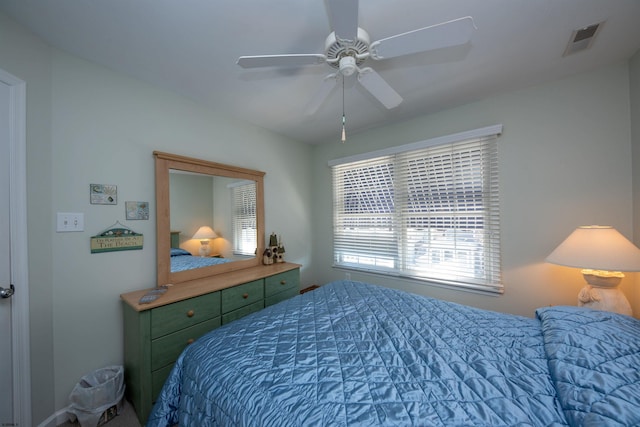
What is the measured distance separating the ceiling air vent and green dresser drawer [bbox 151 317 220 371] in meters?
3.31

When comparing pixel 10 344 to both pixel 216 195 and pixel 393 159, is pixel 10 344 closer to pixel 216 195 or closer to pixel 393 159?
pixel 216 195

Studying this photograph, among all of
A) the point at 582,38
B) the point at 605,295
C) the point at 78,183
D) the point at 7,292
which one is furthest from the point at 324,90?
the point at 605,295

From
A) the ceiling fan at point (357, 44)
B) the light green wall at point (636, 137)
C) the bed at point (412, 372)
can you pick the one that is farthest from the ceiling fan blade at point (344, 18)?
the light green wall at point (636, 137)

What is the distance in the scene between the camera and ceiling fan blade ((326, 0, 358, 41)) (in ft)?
2.98

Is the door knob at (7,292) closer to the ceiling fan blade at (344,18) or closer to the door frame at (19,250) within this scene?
the door frame at (19,250)

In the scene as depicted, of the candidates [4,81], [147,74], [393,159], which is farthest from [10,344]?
[393,159]

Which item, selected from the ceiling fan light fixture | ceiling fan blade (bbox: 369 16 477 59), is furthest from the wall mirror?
ceiling fan blade (bbox: 369 16 477 59)

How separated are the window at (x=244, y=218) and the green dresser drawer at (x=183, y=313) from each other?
0.77m

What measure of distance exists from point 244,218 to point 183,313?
48.1 inches

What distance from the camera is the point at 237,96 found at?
2162 mm

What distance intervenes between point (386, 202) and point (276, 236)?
1.51m

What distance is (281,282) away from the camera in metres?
2.47

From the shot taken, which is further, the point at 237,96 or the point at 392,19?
the point at 237,96

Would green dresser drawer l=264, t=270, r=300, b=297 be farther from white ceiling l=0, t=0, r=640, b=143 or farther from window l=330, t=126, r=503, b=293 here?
white ceiling l=0, t=0, r=640, b=143
